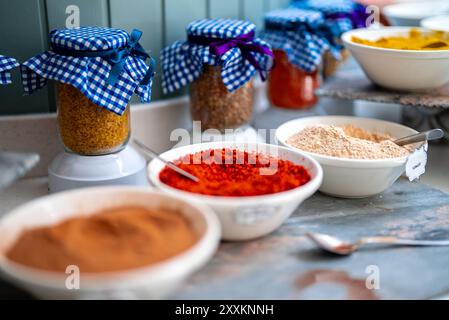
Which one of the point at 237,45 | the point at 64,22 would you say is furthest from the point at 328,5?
the point at 64,22

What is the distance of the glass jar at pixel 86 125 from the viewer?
882 millimetres

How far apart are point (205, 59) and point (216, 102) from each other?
99mm

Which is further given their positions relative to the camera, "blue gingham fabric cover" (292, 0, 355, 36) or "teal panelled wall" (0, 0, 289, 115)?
"blue gingham fabric cover" (292, 0, 355, 36)

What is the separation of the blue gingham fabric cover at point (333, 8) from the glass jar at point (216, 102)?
11.8 inches

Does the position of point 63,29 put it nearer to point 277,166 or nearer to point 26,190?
point 26,190

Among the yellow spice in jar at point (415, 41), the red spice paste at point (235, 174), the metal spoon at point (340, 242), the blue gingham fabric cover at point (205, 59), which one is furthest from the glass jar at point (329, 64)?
the metal spoon at point (340, 242)

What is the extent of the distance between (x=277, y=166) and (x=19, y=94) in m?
0.47

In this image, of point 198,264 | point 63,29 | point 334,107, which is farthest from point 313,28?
point 198,264

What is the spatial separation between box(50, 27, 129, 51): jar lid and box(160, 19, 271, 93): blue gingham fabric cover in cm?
18

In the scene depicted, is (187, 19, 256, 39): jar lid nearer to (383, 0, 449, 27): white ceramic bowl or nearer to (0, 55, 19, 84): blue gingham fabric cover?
(0, 55, 19, 84): blue gingham fabric cover

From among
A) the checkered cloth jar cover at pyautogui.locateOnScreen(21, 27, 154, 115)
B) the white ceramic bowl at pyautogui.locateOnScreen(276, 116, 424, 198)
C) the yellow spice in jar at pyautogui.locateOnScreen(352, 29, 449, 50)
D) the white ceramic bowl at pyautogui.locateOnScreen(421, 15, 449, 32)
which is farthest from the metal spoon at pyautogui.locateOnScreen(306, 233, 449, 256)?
the white ceramic bowl at pyautogui.locateOnScreen(421, 15, 449, 32)

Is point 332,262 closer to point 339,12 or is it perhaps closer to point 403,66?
point 403,66

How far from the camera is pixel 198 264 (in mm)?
593

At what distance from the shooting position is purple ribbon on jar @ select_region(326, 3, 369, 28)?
130 centimetres
